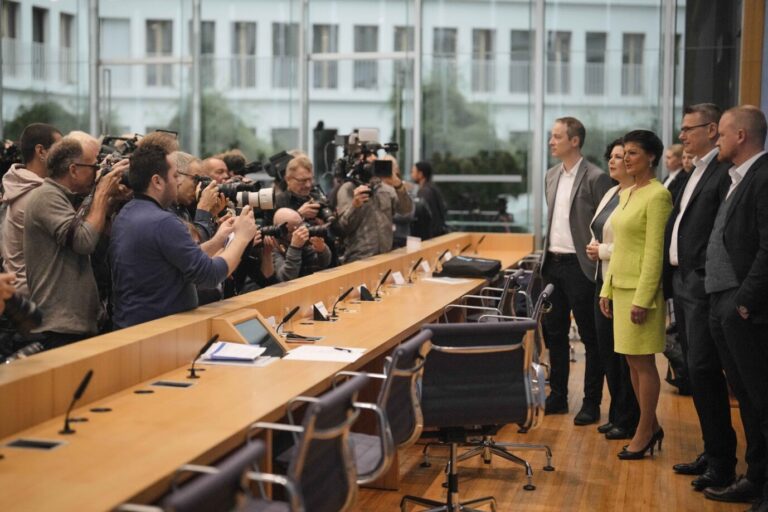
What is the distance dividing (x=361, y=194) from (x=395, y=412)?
3.43 meters

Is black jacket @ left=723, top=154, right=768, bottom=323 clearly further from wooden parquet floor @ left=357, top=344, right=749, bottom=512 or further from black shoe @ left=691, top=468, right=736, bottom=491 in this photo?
wooden parquet floor @ left=357, top=344, right=749, bottom=512

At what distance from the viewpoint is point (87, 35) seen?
12570mm

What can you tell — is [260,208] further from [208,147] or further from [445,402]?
[208,147]

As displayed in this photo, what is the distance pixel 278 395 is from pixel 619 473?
7.82 ft

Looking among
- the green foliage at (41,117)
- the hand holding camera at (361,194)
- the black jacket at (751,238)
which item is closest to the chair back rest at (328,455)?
the black jacket at (751,238)

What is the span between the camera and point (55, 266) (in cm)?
420

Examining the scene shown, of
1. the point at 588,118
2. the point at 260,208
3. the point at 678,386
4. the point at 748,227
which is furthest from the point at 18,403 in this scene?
the point at 588,118

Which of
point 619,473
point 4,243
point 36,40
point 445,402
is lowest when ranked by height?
point 619,473

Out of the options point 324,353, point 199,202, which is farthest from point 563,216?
point 324,353

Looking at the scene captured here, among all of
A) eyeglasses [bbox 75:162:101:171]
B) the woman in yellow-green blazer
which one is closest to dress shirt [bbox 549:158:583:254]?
the woman in yellow-green blazer

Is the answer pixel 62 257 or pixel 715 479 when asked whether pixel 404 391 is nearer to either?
pixel 62 257

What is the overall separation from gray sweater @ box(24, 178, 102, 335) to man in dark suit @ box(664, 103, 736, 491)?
2639 millimetres

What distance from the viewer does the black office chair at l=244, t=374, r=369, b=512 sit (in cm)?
269

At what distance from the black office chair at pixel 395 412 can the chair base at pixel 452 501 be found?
49cm
